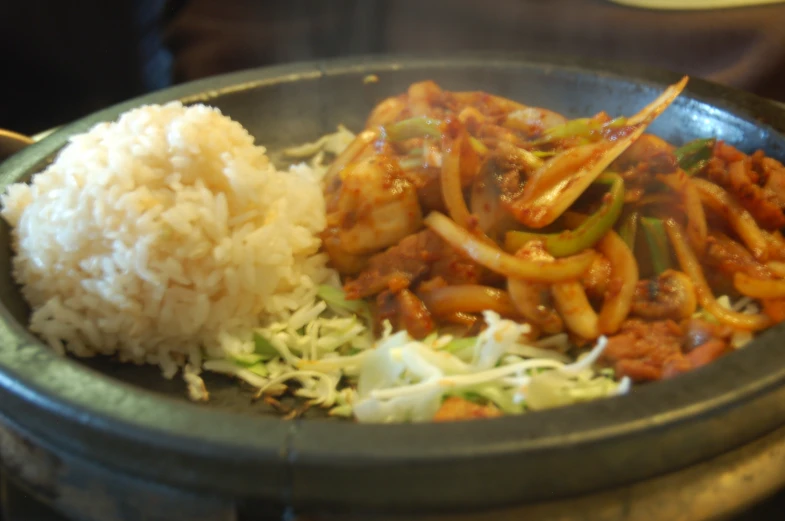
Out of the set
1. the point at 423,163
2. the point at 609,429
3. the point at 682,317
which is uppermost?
the point at 423,163

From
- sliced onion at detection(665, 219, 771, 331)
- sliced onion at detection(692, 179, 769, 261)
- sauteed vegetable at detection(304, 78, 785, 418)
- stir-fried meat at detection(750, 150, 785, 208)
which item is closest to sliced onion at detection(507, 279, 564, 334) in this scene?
sauteed vegetable at detection(304, 78, 785, 418)

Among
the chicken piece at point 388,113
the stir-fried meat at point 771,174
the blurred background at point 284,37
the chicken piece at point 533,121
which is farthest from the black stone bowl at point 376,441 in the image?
the blurred background at point 284,37

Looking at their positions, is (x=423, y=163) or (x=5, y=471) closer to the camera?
(x=5, y=471)

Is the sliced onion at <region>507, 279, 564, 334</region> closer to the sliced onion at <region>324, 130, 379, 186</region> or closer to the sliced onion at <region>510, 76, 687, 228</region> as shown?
the sliced onion at <region>510, 76, 687, 228</region>

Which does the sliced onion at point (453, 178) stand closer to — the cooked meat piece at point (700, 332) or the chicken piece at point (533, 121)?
the chicken piece at point (533, 121)

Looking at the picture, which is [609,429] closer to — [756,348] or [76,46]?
[756,348]

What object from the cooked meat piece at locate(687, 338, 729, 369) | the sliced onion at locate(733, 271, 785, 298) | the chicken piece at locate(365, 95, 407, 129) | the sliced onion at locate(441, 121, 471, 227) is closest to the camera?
the cooked meat piece at locate(687, 338, 729, 369)

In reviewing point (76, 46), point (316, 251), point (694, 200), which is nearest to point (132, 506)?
point (316, 251)
